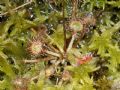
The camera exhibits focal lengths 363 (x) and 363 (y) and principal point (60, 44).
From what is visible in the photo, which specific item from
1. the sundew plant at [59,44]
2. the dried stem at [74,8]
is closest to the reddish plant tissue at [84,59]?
the sundew plant at [59,44]

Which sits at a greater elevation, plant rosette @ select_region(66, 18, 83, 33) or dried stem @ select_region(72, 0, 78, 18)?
dried stem @ select_region(72, 0, 78, 18)

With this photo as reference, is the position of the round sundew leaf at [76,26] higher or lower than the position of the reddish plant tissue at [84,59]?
higher

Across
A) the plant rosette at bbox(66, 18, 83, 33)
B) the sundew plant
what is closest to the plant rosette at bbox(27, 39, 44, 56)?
the sundew plant

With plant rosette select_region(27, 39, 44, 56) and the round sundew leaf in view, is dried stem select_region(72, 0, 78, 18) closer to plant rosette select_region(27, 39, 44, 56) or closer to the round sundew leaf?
the round sundew leaf

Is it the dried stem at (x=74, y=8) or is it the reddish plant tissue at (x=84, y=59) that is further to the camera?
the dried stem at (x=74, y=8)

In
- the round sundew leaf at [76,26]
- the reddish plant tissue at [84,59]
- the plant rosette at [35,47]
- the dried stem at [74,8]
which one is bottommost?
the reddish plant tissue at [84,59]

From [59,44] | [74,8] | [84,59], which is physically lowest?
[84,59]

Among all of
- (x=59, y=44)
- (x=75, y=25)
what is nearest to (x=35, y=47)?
(x=59, y=44)

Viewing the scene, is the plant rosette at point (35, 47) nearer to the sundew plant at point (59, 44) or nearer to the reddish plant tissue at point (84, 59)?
the sundew plant at point (59, 44)

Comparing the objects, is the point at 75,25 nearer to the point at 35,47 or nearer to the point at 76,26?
the point at 76,26

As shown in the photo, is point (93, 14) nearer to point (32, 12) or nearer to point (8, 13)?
point (32, 12)
